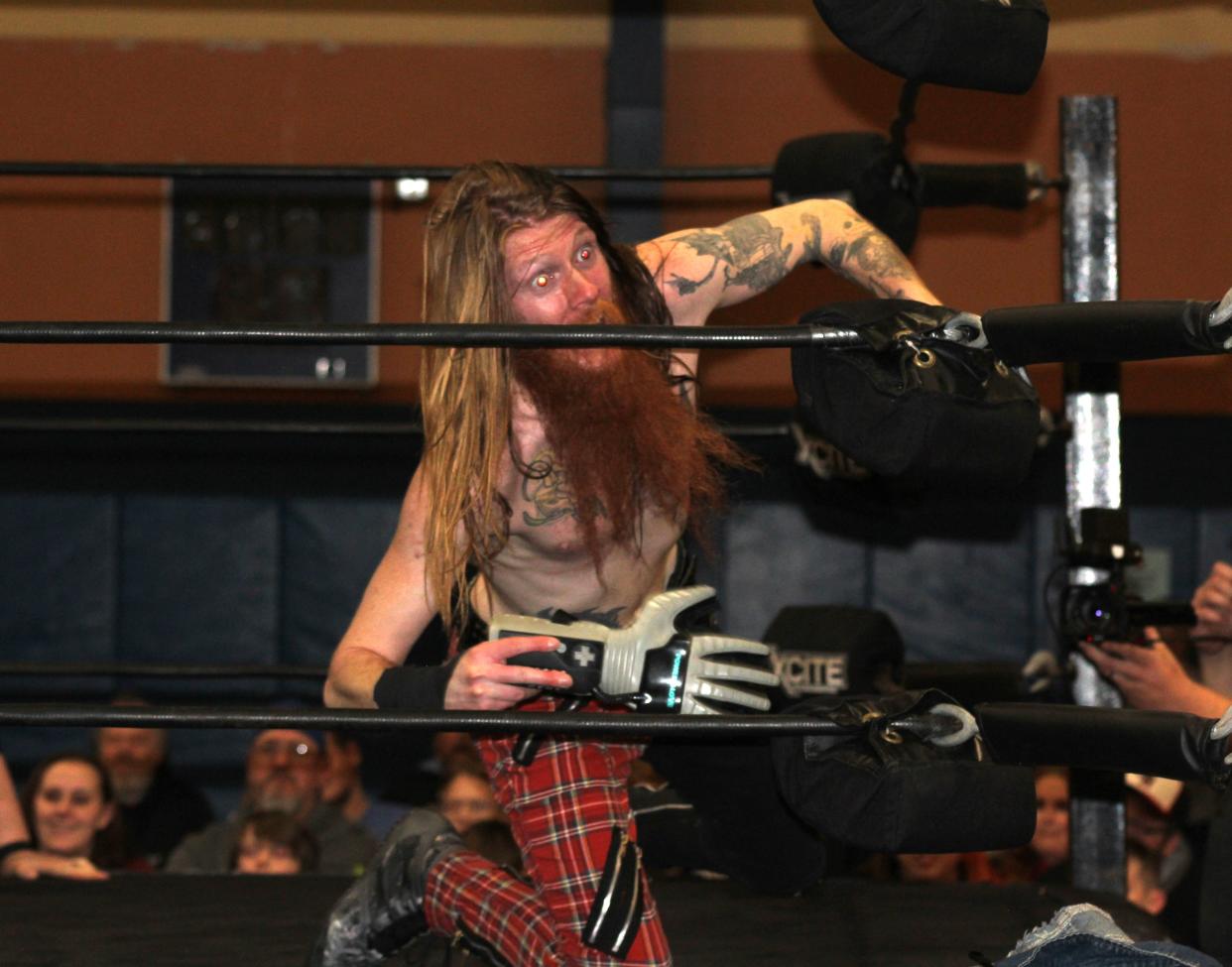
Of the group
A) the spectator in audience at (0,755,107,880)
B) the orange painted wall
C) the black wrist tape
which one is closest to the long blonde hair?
the black wrist tape

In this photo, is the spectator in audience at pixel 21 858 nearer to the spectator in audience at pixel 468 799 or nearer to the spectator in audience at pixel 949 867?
the spectator in audience at pixel 468 799

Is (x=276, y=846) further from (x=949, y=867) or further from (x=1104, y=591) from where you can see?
(x=1104, y=591)

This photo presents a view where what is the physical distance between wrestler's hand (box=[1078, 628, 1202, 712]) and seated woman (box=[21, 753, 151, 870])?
2.10 m

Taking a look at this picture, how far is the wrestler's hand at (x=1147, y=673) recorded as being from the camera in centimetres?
229

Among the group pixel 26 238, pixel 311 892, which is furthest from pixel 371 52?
pixel 311 892

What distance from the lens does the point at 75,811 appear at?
3.21 metres

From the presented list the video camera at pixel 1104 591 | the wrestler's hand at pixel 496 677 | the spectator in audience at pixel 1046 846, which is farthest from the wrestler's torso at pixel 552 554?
the spectator in audience at pixel 1046 846

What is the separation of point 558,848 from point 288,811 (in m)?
1.83

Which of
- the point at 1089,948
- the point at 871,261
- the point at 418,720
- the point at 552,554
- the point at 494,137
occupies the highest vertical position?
the point at 494,137

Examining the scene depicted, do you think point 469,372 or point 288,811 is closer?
point 469,372

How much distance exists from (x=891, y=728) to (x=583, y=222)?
0.80 meters

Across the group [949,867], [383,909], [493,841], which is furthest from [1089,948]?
[949,867]

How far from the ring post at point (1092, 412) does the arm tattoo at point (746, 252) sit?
0.69m

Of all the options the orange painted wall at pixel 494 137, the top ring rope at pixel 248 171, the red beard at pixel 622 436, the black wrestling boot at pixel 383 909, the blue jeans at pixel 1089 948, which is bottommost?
the black wrestling boot at pixel 383 909
